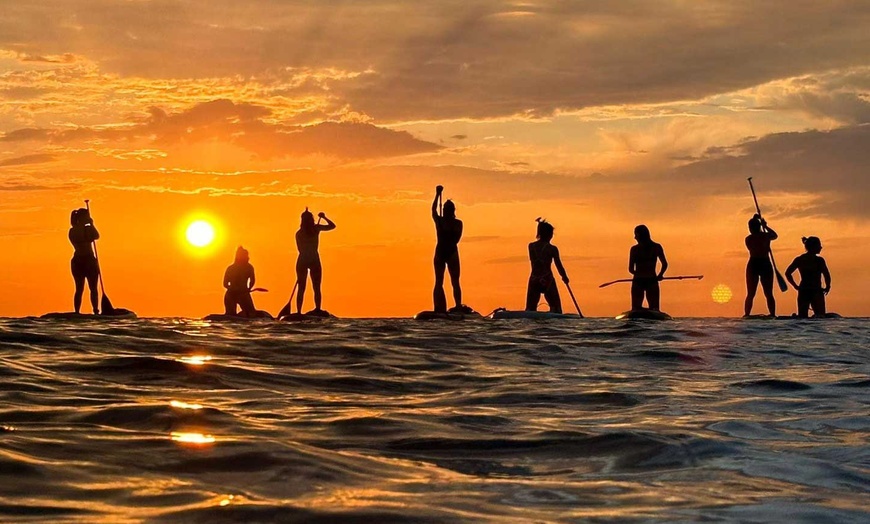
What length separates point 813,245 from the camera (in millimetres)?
21047

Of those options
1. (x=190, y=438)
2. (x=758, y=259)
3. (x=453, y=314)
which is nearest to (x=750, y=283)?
(x=758, y=259)

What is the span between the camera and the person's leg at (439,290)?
64.1 ft

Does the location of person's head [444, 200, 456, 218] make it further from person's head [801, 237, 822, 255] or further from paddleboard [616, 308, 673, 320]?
person's head [801, 237, 822, 255]

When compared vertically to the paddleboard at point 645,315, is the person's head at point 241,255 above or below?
above

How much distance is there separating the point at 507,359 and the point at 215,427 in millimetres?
4641

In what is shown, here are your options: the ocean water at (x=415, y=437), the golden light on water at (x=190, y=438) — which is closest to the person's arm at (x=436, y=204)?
the ocean water at (x=415, y=437)

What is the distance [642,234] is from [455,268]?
132 inches

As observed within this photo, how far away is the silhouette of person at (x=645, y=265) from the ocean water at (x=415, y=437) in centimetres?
1021

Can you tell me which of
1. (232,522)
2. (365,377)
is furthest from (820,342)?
(232,522)

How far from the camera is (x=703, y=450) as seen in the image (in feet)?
15.3

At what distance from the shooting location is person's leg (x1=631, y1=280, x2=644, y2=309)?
19.7 m

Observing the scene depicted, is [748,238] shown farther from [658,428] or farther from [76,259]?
[658,428]

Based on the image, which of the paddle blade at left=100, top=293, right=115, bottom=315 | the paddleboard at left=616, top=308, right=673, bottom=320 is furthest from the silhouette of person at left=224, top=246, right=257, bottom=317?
the paddleboard at left=616, top=308, right=673, bottom=320

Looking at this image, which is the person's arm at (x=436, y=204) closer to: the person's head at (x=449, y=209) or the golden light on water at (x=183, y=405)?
the person's head at (x=449, y=209)
